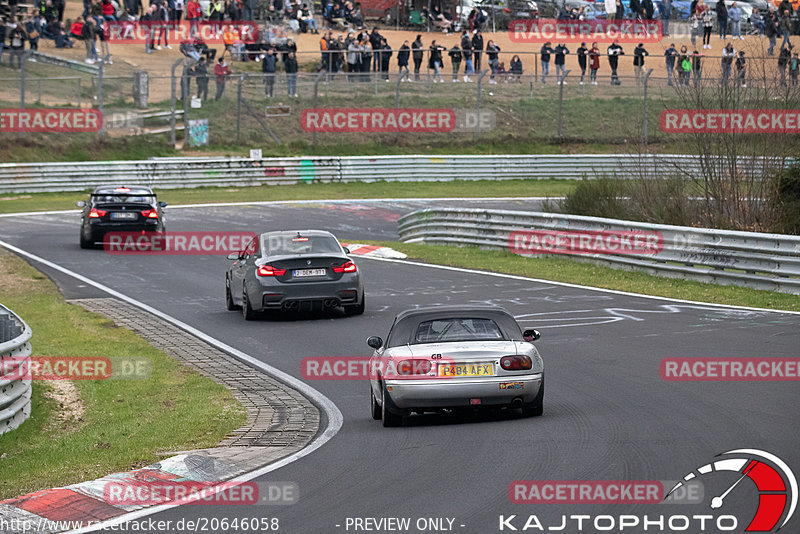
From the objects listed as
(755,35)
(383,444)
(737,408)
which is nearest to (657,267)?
(737,408)

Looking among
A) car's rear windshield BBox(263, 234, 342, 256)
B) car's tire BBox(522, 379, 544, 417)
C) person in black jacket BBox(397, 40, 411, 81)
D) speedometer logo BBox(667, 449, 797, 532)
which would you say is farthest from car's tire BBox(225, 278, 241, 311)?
person in black jacket BBox(397, 40, 411, 81)

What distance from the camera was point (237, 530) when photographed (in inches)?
287

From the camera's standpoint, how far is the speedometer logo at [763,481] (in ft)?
22.6

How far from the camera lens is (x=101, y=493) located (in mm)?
8227

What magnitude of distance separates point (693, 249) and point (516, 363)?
37.9 ft

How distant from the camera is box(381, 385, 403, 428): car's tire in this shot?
10.5m

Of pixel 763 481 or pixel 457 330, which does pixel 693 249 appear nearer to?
pixel 457 330

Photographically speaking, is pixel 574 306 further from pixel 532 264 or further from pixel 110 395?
pixel 110 395

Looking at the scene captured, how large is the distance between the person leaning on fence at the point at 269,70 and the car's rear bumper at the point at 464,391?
35.0 meters

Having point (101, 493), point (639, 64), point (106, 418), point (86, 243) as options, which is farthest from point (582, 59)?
point (101, 493)
